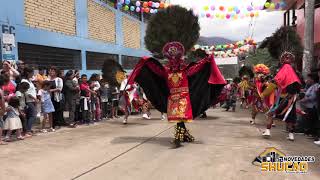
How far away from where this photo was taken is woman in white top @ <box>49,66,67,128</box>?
36.8 ft

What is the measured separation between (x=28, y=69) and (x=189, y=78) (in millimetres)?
3921

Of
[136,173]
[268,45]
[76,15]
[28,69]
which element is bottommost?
[136,173]

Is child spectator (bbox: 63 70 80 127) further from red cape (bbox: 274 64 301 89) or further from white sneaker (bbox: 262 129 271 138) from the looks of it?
red cape (bbox: 274 64 301 89)

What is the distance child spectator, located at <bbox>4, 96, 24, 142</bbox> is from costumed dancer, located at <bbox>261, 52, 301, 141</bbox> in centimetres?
555

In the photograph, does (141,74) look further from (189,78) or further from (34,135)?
(34,135)

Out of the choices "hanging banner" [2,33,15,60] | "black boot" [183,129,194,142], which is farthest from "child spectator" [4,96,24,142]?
"black boot" [183,129,194,142]

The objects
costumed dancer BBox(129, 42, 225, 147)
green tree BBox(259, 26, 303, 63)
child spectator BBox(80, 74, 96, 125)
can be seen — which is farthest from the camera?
green tree BBox(259, 26, 303, 63)

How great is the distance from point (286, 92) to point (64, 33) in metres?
11.7

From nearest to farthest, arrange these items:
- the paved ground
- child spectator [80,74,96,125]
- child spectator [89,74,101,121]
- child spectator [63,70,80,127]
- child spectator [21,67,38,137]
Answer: the paved ground, child spectator [21,67,38,137], child spectator [63,70,80,127], child spectator [80,74,96,125], child spectator [89,74,101,121]

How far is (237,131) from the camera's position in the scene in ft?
36.0

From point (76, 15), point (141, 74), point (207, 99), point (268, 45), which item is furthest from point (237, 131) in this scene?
point (76, 15)

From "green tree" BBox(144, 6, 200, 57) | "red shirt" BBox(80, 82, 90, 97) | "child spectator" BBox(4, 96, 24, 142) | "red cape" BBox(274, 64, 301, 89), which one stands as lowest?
"child spectator" BBox(4, 96, 24, 142)

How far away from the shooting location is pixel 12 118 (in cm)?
926

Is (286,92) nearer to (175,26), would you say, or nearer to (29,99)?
(29,99)
